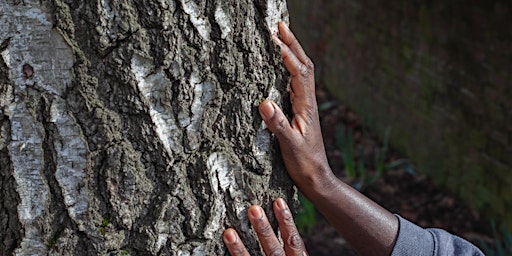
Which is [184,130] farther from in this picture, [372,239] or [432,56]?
[432,56]

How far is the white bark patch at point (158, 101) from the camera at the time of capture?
53.4 inches

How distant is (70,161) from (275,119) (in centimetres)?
41

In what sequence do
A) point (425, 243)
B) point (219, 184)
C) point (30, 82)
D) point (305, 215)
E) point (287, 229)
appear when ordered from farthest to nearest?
point (305, 215) → point (425, 243) → point (287, 229) → point (219, 184) → point (30, 82)

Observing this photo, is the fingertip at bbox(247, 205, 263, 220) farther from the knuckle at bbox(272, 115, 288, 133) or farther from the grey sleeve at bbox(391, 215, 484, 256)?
the grey sleeve at bbox(391, 215, 484, 256)

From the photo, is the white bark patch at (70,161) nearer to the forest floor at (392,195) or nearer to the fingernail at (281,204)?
the fingernail at (281,204)

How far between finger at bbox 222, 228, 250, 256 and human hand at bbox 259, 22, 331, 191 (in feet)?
0.65

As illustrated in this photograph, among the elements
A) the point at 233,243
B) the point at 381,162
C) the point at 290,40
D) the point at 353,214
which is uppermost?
the point at 290,40

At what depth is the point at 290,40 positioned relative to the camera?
1543 millimetres

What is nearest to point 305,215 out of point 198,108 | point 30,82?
point 198,108

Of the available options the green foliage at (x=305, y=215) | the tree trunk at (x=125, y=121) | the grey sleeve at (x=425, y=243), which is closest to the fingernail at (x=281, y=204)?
the tree trunk at (x=125, y=121)

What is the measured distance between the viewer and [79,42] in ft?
4.35

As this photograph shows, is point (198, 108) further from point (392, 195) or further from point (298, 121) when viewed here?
point (392, 195)

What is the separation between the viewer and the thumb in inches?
58.6

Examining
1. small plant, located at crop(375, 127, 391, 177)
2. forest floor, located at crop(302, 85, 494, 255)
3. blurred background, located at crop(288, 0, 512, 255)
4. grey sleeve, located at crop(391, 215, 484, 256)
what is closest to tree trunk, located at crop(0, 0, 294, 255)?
grey sleeve, located at crop(391, 215, 484, 256)
